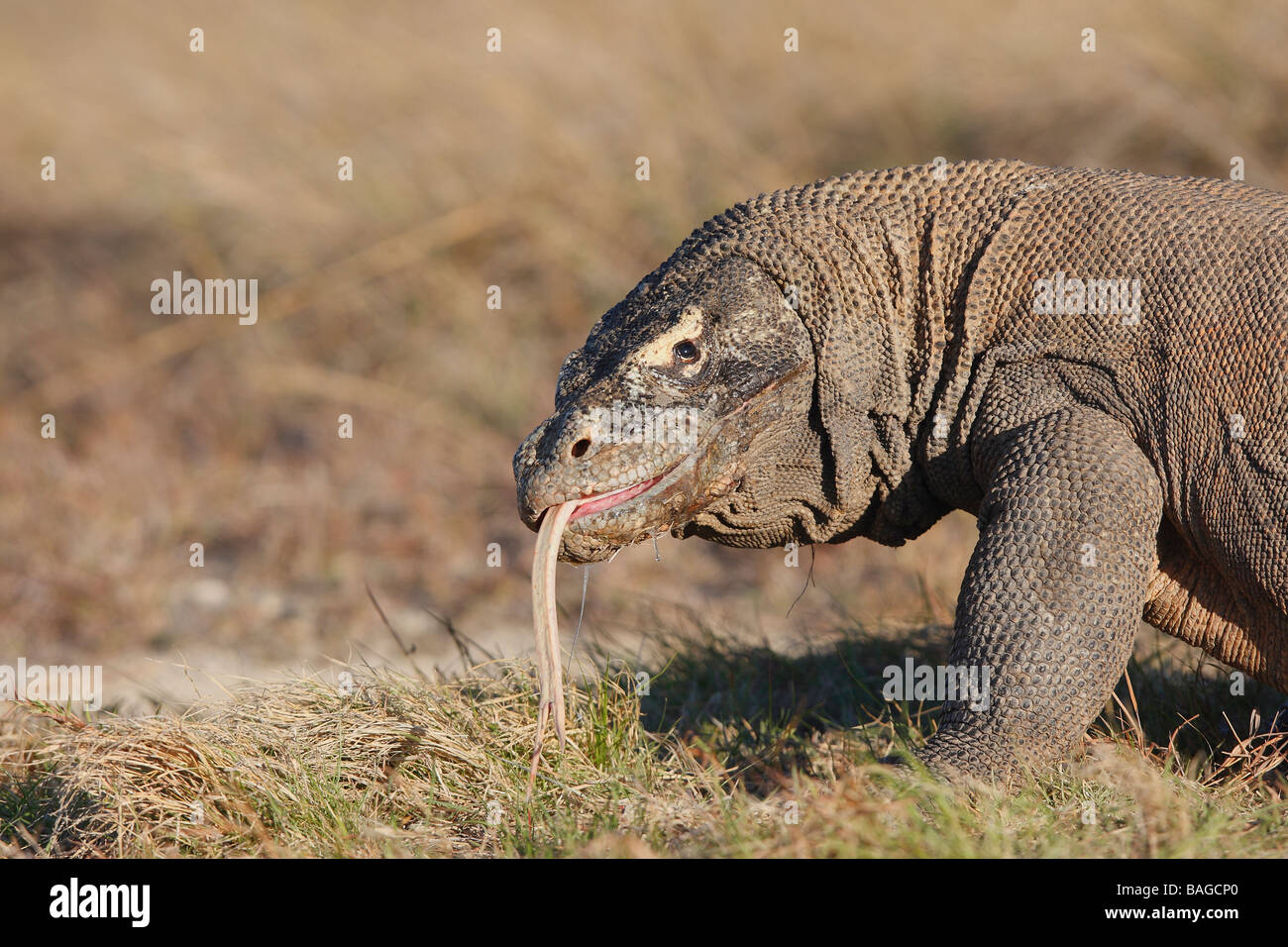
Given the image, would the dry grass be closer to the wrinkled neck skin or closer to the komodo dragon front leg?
the komodo dragon front leg

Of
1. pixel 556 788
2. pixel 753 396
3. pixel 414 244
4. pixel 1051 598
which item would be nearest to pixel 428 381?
pixel 414 244

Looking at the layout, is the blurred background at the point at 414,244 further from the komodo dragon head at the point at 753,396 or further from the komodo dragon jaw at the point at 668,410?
the komodo dragon jaw at the point at 668,410

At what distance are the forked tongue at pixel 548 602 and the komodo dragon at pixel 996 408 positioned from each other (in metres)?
0.04

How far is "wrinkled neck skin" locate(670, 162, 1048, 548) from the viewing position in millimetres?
3631

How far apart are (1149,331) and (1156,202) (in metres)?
0.38

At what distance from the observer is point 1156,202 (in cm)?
352

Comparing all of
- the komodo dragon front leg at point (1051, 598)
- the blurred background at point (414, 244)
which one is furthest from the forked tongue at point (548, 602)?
the blurred background at point (414, 244)

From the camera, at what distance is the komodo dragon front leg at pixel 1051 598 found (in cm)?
316

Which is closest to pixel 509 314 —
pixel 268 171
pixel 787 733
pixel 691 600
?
pixel 268 171

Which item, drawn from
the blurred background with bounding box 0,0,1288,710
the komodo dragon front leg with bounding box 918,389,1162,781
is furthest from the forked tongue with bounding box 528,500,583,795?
the blurred background with bounding box 0,0,1288,710

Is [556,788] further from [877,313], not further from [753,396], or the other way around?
[877,313]

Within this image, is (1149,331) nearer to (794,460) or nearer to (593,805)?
(794,460)

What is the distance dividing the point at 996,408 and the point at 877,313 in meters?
0.42

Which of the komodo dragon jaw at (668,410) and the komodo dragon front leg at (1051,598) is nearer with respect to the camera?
the komodo dragon front leg at (1051,598)
